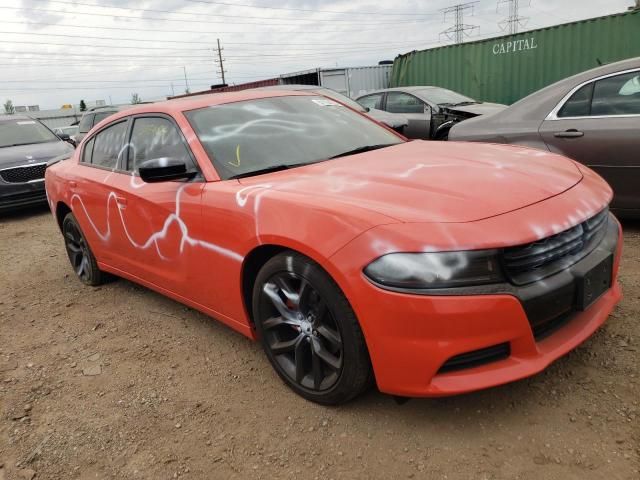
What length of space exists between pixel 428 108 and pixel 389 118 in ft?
5.05

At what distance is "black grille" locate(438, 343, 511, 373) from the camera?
2.01 metres

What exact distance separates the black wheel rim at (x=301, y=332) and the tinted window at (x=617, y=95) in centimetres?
337

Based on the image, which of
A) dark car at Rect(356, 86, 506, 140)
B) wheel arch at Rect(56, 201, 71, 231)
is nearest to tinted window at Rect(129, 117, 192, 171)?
wheel arch at Rect(56, 201, 71, 231)

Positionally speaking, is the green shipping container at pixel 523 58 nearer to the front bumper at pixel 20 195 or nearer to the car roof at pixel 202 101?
the car roof at pixel 202 101

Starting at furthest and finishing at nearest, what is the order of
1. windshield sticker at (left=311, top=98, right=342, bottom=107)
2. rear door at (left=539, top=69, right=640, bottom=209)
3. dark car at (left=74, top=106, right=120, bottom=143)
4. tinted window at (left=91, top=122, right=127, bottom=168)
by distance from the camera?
dark car at (left=74, top=106, right=120, bottom=143) < rear door at (left=539, top=69, right=640, bottom=209) < tinted window at (left=91, top=122, right=127, bottom=168) < windshield sticker at (left=311, top=98, right=342, bottom=107)

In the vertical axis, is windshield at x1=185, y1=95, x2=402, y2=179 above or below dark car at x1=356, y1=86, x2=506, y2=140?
above

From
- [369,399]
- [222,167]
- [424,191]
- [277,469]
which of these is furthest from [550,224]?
[222,167]

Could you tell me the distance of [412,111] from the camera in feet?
31.8

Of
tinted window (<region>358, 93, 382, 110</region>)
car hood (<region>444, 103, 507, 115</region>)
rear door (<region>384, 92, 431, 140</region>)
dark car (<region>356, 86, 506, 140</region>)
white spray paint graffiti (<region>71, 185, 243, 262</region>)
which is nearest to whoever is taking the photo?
white spray paint graffiti (<region>71, 185, 243, 262</region>)

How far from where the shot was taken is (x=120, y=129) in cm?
390

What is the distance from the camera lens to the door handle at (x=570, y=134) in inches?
172

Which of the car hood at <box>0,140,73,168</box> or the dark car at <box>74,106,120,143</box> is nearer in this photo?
the car hood at <box>0,140,73,168</box>

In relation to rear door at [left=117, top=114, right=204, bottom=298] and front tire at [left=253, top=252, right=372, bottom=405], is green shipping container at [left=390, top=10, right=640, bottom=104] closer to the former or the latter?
rear door at [left=117, top=114, right=204, bottom=298]

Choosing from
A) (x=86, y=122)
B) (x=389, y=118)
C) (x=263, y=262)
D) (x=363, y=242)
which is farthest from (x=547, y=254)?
(x=86, y=122)
